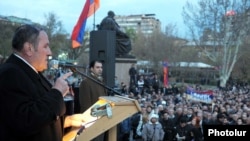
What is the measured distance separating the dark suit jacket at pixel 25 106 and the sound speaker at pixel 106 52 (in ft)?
21.9

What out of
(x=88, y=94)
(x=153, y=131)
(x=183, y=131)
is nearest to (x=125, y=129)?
(x=153, y=131)

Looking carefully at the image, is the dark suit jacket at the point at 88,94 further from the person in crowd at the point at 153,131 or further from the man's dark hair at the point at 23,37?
the person in crowd at the point at 153,131

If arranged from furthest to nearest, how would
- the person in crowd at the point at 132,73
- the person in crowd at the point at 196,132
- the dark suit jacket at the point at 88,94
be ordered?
the person in crowd at the point at 132,73 → the person in crowd at the point at 196,132 → the dark suit jacket at the point at 88,94

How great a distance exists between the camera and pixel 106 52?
9.14 metres

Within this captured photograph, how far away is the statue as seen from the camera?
49.3ft

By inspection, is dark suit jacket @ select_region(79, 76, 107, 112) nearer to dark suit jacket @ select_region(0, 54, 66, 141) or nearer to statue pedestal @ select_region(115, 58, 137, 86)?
dark suit jacket @ select_region(0, 54, 66, 141)

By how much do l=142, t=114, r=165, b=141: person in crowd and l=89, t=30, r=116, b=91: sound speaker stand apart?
221 centimetres

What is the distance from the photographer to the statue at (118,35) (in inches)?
591

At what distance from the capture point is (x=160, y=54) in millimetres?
51094

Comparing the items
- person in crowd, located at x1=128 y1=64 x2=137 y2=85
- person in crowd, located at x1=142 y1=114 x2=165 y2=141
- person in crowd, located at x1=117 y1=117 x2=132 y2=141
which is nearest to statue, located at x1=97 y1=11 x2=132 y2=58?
person in crowd, located at x1=128 y1=64 x2=137 y2=85

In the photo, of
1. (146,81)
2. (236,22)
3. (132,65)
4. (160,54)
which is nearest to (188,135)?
(132,65)

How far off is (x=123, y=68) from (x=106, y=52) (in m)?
8.50

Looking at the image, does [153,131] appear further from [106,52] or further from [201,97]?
[201,97]

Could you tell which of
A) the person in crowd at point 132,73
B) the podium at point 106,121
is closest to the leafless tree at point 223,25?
the person in crowd at point 132,73
